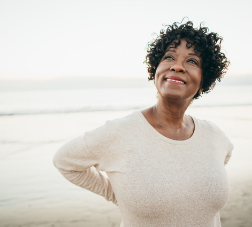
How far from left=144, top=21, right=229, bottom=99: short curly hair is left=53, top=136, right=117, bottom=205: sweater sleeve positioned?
1106 millimetres

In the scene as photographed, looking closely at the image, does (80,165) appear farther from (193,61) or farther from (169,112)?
(193,61)

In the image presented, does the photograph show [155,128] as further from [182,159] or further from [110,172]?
[110,172]

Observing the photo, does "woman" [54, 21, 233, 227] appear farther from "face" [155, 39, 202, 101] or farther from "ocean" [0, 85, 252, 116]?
"ocean" [0, 85, 252, 116]

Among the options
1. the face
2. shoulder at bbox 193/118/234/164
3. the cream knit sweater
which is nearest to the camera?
the cream knit sweater

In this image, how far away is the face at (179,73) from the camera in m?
1.82

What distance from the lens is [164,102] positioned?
74.2 inches

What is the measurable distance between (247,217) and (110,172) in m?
3.22

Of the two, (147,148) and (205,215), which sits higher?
(147,148)

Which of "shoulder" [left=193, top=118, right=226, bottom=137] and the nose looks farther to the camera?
"shoulder" [left=193, top=118, right=226, bottom=137]

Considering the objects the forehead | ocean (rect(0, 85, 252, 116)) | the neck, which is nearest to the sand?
the neck

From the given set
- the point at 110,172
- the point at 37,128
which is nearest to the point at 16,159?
the point at 37,128

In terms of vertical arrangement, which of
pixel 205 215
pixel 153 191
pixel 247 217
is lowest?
pixel 247 217

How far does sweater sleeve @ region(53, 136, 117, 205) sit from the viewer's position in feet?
5.39

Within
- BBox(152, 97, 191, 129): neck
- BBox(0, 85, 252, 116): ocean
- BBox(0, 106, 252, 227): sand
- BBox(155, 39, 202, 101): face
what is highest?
BBox(155, 39, 202, 101): face
